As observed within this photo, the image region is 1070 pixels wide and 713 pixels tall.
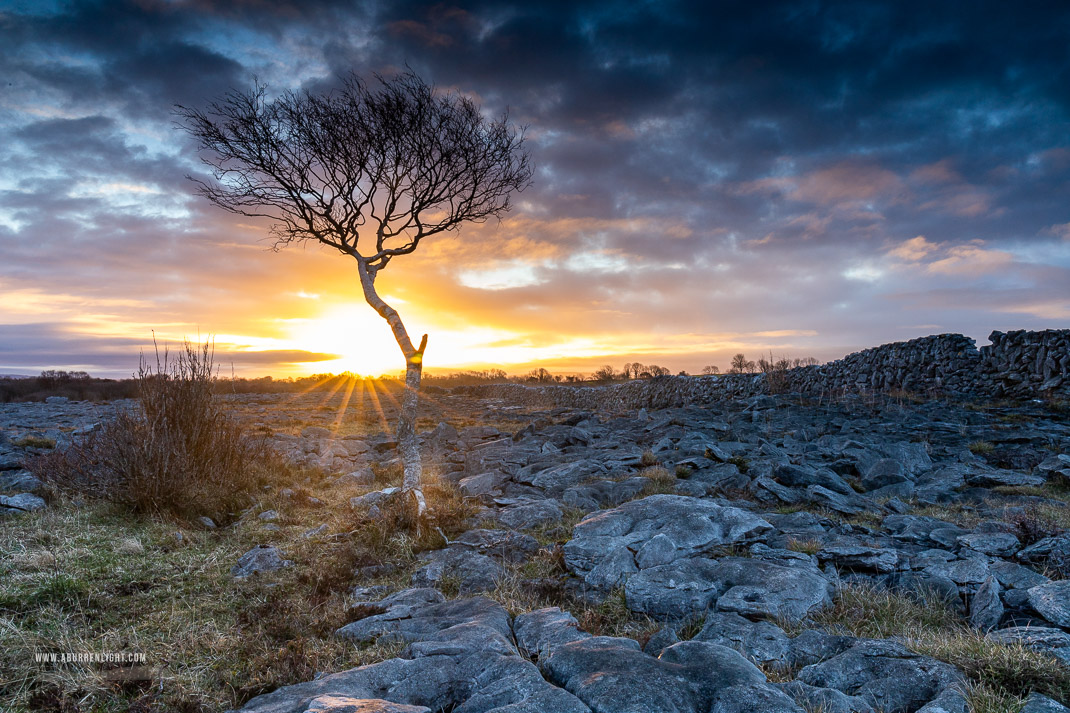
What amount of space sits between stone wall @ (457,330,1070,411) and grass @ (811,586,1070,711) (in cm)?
1659

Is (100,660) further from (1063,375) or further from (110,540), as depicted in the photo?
(1063,375)

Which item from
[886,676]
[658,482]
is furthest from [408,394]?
[886,676]

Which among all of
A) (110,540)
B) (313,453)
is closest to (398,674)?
(110,540)

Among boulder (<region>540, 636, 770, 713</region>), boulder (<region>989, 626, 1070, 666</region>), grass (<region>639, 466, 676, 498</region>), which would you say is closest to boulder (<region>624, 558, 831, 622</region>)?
boulder (<region>989, 626, 1070, 666</region>)

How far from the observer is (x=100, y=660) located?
4371 mm

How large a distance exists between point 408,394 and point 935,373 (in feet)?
63.0

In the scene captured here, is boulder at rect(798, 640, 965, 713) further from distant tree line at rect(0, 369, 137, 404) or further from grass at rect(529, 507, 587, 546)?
distant tree line at rect(0, 369, 137, 404)

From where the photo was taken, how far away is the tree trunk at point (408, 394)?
913cm

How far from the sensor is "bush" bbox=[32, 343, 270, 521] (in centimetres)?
866

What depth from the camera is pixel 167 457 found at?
28.6 feet

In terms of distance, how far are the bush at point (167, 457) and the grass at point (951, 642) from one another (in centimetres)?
941

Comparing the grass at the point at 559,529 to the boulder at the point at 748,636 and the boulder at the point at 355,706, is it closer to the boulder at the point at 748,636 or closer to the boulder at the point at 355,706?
the boulder at the point at 748,636

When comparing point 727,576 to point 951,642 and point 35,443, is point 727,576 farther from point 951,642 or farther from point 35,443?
point 35,443

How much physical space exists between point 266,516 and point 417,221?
6.08 meters
